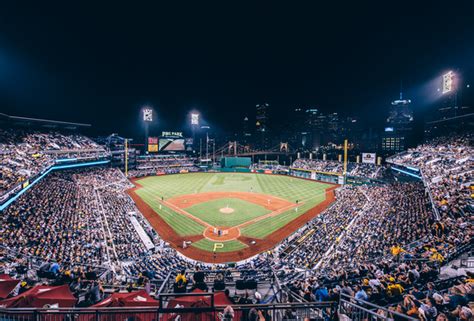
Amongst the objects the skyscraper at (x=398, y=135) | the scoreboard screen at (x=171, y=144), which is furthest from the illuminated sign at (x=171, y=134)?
the skyscraper at (x=398, y=135)

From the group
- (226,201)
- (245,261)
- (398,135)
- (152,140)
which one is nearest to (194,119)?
(152,140)

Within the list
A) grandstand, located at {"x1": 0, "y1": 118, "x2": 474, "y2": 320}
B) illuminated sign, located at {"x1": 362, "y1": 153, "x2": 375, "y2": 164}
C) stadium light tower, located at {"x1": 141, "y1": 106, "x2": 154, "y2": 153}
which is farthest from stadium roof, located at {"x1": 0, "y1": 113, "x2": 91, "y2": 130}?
illuminated sign, located at {"x1": 362, "y1": 153, "x2": 375, "y2": 164}

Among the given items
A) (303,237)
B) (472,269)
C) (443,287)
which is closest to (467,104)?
(303,237)

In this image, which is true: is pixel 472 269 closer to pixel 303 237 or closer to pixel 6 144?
pixel 303 237

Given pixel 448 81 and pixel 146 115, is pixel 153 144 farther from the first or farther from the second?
pixel 448 81

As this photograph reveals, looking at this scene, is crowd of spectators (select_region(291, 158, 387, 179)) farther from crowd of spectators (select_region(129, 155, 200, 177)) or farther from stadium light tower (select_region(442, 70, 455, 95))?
crowd of spectators (select_region(129, 155, 200, 177))

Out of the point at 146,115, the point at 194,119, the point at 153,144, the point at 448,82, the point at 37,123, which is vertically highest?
the point at 194,119
